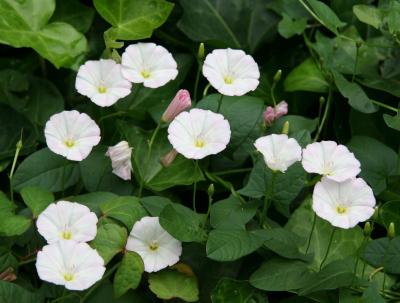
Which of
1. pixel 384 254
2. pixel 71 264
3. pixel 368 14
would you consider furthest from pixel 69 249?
pixel 368 14

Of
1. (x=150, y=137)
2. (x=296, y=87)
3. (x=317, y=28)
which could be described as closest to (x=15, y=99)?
(x=150, y=137)

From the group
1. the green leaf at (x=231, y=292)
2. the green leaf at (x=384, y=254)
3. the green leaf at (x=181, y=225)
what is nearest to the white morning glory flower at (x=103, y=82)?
the green leaf at (x=181, y=225)

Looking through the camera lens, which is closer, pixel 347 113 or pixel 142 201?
pixel 142 201

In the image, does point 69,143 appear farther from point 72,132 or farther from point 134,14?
point 134,14

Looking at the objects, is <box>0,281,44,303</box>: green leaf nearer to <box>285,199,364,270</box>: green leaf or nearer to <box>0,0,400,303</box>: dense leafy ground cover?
<box>0,0,400,303</box>: dense leafy ground cover

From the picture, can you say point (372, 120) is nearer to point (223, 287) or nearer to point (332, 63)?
point (332, 63)

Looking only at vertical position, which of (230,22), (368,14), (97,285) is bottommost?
(97,285)

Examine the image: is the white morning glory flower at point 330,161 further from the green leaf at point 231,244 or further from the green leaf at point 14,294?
the green leaf at point 14,294
